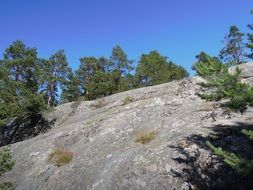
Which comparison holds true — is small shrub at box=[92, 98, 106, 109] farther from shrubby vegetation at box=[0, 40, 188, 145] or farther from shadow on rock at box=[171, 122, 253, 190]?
shadow on rock at box=[171, 122, 253, 190]

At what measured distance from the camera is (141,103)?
32969mm

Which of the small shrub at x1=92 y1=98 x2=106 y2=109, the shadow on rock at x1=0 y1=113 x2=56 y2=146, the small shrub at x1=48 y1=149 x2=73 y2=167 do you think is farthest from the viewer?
the shadow on rock at x1=0 y1=113 x2=56 y2=146

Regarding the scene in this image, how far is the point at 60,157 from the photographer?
26109 millimetres

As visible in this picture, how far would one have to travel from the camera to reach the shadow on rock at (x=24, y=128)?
42031 mm

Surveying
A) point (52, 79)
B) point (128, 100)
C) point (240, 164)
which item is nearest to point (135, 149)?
point (240, 164)

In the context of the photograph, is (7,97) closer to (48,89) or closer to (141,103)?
(141,103)

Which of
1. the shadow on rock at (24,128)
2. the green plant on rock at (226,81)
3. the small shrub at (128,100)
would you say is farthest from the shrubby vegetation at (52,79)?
the green plant on rock at (226,81)

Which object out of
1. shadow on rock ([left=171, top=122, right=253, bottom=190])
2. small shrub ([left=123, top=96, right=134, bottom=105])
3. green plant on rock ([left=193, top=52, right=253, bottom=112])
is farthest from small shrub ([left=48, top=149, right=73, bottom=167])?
green plant on rock ([left=193, top=52, right=253, bottom=112])

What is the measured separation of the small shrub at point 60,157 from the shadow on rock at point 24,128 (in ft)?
46.2

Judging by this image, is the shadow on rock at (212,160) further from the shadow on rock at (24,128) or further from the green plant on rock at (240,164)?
the shadow on rock at (24,128)

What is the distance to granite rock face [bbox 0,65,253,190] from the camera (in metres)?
20.4

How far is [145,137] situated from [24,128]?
2266 centimetres

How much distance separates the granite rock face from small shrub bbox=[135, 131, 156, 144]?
1.05 ft

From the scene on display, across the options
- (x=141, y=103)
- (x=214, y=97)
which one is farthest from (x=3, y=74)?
(x=214, y=97)
